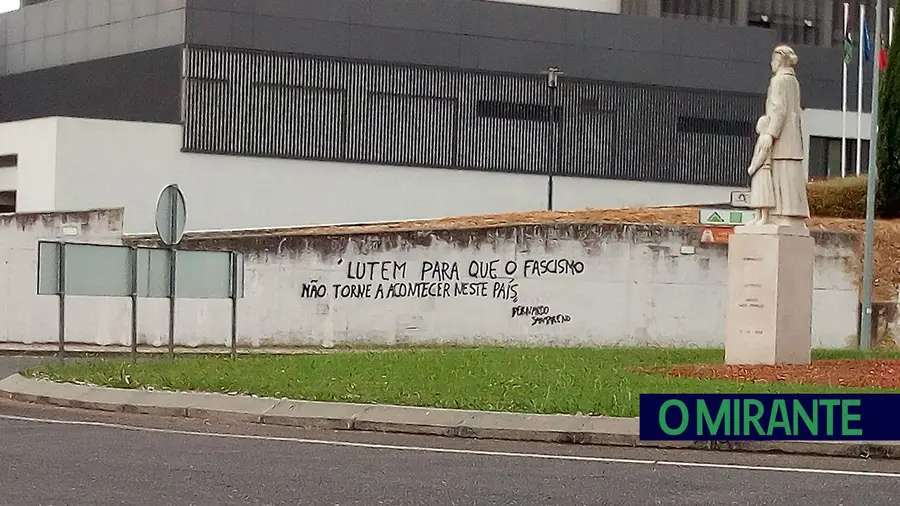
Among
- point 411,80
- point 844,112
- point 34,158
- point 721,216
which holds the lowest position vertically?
point 721,216

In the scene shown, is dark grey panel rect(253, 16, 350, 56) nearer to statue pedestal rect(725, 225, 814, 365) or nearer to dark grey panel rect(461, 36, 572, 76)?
dark grey panel rect(461, 36, 572, 76)

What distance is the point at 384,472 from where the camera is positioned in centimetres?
1246

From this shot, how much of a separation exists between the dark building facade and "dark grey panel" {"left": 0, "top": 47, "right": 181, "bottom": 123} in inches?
2.3

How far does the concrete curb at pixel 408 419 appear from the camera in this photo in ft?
47.1

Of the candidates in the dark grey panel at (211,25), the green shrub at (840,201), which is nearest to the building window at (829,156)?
the dark grey panel at (211,25)

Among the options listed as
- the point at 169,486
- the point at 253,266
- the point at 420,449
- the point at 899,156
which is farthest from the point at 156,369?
the point at 899,156

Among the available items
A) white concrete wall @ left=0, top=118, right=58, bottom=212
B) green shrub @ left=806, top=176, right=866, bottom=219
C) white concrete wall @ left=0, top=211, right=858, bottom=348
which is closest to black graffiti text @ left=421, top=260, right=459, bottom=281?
white concrete wall @ left=0, top=211, right=858, bottom=348

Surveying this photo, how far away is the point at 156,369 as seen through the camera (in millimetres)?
21734

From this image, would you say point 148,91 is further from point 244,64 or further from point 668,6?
point 668,6

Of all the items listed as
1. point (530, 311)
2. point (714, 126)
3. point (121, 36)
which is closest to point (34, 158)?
point (121, 36)

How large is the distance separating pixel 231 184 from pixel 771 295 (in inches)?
1138

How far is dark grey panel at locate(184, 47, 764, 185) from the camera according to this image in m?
48.9

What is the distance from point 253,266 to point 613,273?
7.15m

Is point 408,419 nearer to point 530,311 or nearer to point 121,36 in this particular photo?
point 530,311
